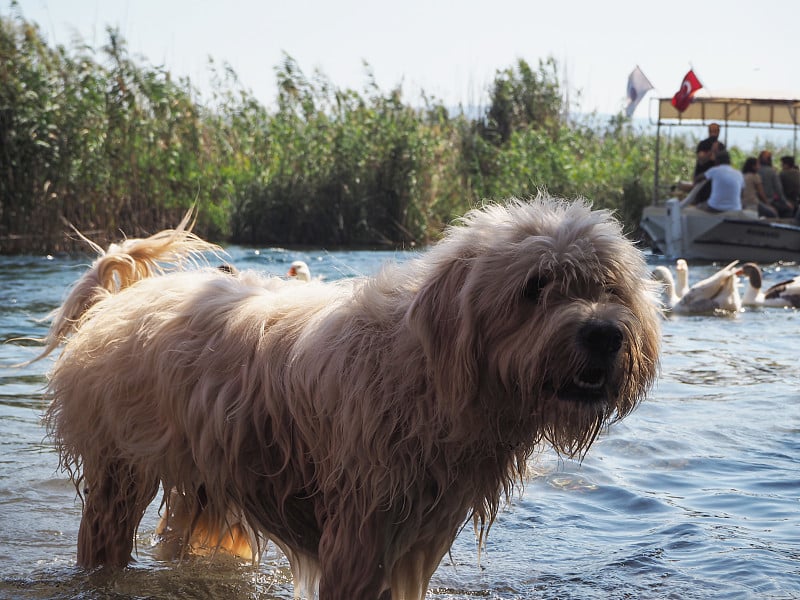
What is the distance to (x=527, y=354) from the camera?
3176 mm

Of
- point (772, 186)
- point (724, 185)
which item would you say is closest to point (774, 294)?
point (724, 185)

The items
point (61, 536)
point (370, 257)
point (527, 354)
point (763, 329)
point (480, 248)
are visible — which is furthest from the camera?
point (370, 257)

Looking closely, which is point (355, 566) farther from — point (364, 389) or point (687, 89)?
point (687, 89)

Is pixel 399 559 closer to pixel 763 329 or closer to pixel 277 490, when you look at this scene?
pixel 277 490

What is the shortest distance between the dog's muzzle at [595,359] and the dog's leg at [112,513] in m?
2.04

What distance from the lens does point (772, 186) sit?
77.0 feet

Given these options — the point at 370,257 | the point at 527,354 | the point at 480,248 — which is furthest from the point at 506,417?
the point at 370,257

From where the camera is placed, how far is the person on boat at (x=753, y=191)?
2308cm

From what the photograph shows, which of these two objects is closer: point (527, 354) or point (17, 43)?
point (527, 354)

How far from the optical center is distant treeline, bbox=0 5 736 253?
59.2 ft

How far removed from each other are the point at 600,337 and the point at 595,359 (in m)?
0.07

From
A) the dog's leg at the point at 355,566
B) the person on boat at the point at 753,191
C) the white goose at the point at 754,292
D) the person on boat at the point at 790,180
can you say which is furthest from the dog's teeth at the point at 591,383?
the person on boat at the point at 790,180

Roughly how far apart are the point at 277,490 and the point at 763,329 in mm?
10764

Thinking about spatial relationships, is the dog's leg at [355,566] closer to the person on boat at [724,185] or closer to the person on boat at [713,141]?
the person on boat at [724,185]
